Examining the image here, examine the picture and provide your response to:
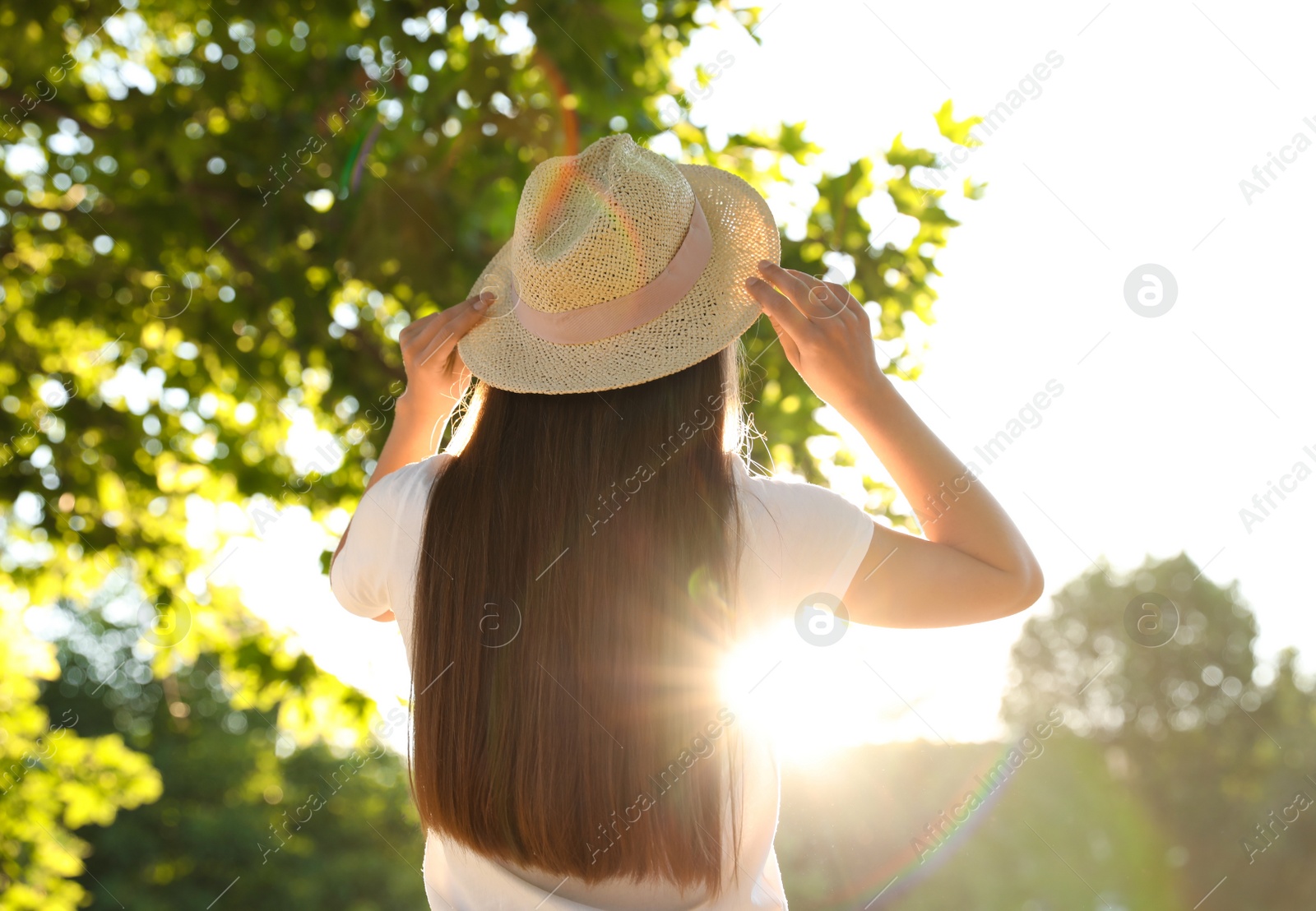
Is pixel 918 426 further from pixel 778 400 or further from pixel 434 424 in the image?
pixel 778 400

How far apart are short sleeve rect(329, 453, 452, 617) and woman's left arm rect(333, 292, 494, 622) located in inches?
5.9

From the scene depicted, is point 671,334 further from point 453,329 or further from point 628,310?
point 453,329

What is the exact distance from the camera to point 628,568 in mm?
1271

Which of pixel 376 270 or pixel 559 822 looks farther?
pixel 376 270

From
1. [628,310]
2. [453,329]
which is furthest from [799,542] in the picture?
[453,329]

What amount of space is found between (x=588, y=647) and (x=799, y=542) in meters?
0.32

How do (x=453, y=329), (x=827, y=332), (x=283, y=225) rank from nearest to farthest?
(x=827, y=332)
(x=453, y=329)
(x=283, y=225)

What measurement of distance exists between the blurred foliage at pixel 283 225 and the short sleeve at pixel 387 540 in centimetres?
141

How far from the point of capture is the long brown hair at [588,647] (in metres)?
1.24

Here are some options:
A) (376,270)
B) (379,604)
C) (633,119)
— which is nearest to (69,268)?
(376,270)

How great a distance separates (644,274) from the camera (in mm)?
1477

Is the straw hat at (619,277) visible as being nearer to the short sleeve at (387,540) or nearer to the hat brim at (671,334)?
the hat brim at (671,334)

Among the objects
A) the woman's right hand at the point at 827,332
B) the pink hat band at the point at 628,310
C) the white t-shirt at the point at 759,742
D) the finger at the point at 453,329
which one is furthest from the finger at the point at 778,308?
the finger at the point at 453,329

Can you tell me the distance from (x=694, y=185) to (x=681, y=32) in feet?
7.48
